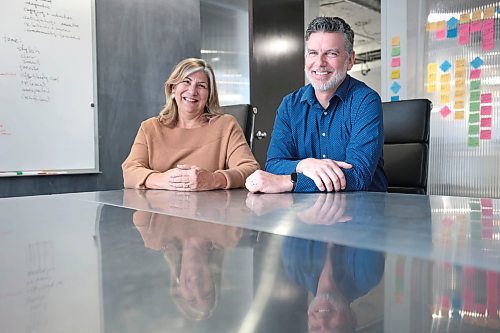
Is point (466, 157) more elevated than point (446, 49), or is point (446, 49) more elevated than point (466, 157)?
point (446, 49)

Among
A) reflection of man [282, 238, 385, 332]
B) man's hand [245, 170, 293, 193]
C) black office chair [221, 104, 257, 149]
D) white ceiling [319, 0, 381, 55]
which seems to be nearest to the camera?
reflection of man [282, 238, 385, 332]

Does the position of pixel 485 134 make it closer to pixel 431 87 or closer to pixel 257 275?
pixel 431 87

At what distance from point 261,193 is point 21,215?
549 mm

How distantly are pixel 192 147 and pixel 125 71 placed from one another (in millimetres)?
Result: 1243

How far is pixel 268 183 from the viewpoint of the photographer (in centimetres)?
114

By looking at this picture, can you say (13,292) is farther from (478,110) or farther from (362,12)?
(362,12)

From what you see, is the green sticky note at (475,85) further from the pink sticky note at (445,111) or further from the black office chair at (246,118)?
the black office chair at (246,118)

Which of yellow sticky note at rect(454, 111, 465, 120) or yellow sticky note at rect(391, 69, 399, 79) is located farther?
yellow sticky note at rect(391, 69, 399, 79)

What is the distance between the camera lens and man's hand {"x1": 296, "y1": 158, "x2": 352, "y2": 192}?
1169 millimetres

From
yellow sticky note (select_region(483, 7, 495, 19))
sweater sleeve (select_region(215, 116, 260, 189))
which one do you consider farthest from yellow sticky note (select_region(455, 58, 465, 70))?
sweater sleeve (select_region(215, 116, 260, 189))

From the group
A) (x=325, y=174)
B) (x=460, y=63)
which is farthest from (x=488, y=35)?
(x=325, y=174)

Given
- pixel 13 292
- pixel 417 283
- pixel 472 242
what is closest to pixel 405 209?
pixel 472 242

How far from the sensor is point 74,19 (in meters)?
2.56

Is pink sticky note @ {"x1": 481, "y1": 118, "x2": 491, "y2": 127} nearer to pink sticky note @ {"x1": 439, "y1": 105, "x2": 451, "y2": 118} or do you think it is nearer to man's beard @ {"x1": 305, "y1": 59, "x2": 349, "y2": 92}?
pink sticky note @ {"x1": 439, "y1": 105, "x2": 451, "y2": 118}
